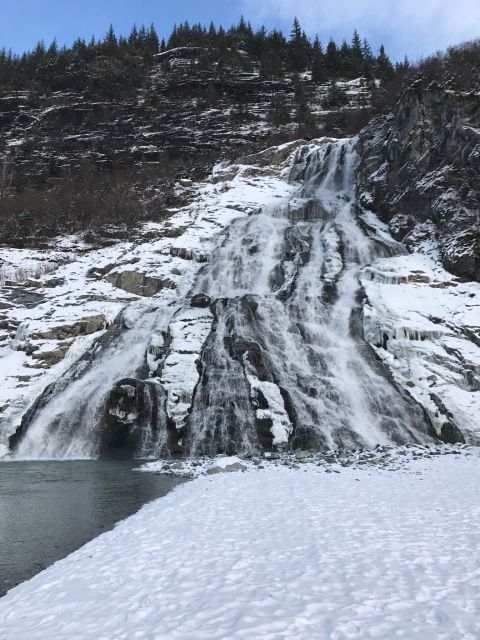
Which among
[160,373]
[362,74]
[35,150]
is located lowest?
[160,373]

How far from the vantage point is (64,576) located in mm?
5645

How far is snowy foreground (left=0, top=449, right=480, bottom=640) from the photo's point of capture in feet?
13.0

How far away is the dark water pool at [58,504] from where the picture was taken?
6957 mm

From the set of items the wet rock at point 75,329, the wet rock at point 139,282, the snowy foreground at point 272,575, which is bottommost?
the snowy foreground at point 272,575

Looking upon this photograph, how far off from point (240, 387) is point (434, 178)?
884 inches

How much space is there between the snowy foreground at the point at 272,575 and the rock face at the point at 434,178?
2264 cm

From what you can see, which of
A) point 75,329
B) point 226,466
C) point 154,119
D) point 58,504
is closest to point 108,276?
point 75,329

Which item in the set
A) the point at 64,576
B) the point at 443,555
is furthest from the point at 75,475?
the point at 443,555

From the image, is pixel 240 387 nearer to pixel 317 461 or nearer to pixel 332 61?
pixel 317 461

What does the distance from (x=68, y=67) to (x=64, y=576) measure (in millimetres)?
84898

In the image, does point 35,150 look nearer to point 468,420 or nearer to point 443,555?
point 468,420

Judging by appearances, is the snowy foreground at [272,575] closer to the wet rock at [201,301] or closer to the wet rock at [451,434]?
the wet rock at [451,434]

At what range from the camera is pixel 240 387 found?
19266mm

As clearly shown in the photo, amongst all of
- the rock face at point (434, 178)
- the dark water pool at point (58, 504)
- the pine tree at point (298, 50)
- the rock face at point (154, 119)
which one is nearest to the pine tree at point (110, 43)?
the rock face at point (154, 119)
